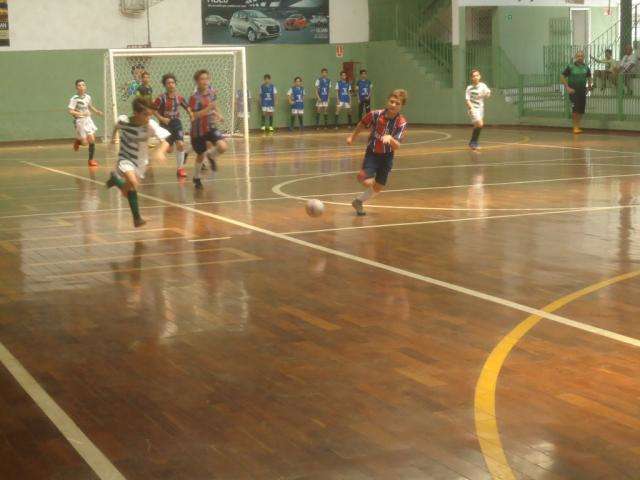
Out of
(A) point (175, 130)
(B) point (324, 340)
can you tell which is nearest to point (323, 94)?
(A) point (175, 130)

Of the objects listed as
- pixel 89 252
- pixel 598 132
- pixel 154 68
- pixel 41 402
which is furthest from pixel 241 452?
pixel 154 68

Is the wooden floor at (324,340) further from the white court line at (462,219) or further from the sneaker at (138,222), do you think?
the sneaker at (138,222)

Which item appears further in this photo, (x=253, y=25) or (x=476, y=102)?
(x=253, y=25)

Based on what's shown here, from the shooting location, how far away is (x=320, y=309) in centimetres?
877

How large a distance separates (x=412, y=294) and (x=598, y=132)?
23.8m

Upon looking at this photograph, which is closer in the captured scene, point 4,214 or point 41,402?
point 41,402

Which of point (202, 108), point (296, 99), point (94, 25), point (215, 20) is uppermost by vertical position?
point (215, 20)

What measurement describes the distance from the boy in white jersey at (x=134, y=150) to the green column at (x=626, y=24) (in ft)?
81.8

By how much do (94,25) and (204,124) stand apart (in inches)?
737

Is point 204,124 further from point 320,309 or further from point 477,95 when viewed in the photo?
Result: point 320,309

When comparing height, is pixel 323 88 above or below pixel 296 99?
above

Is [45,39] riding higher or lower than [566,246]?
higher

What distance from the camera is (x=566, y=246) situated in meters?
11.5

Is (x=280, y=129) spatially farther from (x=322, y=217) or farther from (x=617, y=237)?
(x=617, y=237)
